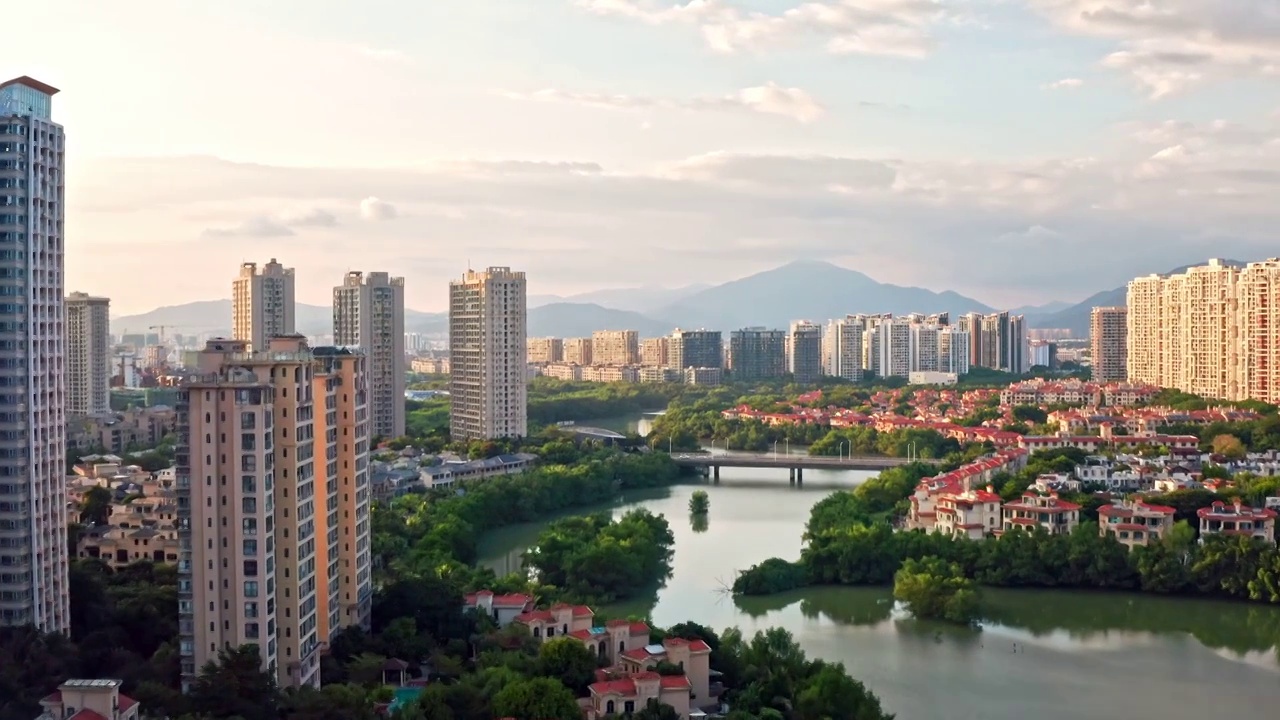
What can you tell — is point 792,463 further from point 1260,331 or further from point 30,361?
point 30,361

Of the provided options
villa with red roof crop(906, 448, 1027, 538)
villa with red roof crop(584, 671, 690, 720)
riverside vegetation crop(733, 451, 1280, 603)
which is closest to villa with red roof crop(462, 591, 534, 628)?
villa with red roof crop(584, 671, 690, 720)

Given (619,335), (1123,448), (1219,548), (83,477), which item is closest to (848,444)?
(1123,448)

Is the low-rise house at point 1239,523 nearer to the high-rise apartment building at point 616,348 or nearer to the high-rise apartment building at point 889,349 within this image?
the high-rise apartment building at point 889,349

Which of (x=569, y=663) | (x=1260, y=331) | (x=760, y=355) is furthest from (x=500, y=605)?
(x=760, y=355)

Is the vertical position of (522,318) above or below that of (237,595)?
above

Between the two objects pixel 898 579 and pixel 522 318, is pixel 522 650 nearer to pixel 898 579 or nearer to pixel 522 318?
pixel 898 579

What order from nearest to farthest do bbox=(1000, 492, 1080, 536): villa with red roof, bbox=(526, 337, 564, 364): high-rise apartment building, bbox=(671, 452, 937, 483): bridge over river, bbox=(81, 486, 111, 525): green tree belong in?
bbox=(81, 486, 111, 525): green tree < bbox=(1000, 492, 1080, 536): villa with red roof < bbox=(671, 452, 937, 483): bridge over river < bbox=(526, 337, 564, 364): high-rise apartment building

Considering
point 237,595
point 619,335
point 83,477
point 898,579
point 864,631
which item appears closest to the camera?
point 237,595

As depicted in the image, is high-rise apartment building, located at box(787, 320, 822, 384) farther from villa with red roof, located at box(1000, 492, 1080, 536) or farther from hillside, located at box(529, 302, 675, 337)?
hillside, located at box(529, 302, 675, 337)
